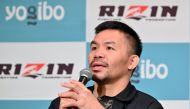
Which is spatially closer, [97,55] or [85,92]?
[85,92]

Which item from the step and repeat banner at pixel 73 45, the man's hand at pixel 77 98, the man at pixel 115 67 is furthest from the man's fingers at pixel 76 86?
the step and repeat banner at pixel 73 45

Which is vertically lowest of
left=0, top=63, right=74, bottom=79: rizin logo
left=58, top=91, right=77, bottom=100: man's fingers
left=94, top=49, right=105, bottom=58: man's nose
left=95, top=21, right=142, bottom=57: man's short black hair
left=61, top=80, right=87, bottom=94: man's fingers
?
left=0, top=63, right=74, bottom=79: rizin logo

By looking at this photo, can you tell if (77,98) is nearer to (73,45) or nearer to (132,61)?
(132,61)

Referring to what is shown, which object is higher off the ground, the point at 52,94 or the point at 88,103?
the point at 88,103

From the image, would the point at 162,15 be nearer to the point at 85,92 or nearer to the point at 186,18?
the point at 186,18

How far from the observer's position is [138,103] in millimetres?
1378

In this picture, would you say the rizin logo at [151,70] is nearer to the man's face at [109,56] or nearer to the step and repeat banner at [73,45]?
the step and repeat banner at [73,45]

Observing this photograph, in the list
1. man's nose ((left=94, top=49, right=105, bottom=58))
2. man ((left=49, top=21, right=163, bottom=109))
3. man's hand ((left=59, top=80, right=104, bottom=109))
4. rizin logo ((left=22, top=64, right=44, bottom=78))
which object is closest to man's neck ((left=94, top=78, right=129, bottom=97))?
man ((left=49, top=21, right=163, bottom=109))

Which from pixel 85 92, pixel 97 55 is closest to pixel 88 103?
pixel 85 92

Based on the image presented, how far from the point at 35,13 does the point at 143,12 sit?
57cm

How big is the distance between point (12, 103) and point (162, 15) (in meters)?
0.93

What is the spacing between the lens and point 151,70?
200 cm

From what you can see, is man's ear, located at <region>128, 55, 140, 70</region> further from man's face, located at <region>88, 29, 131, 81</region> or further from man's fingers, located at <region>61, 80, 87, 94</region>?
man's fingers, located at <region>61, 80, 87, 94</region>

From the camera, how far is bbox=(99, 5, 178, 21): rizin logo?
200cm
